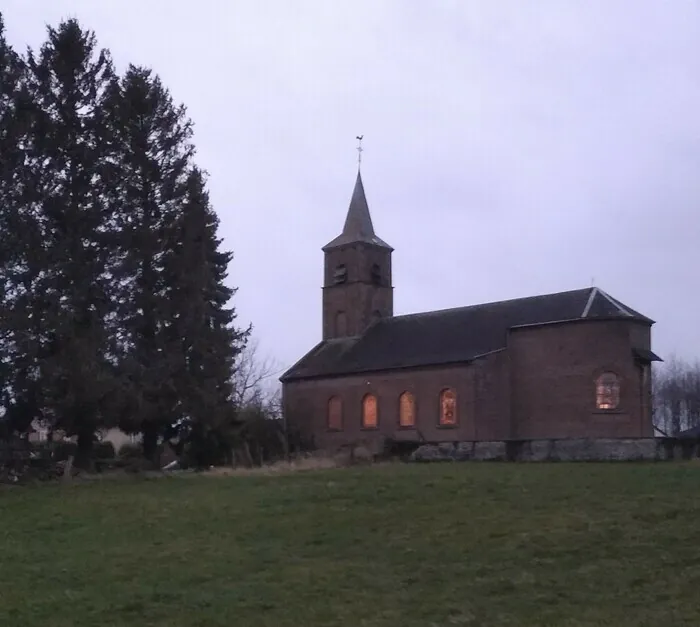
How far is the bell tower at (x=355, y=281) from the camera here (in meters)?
52.4

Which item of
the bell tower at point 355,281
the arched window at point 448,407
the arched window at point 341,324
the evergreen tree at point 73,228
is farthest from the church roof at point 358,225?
the evergreen tree at point 73,228

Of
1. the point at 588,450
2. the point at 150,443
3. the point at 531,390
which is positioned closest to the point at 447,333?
the point at 531,390

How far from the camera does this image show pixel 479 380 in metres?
42.3

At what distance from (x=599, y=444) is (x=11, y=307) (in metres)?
17.7

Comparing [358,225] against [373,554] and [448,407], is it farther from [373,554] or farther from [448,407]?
[373,554]

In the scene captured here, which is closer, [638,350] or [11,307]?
[11,307]

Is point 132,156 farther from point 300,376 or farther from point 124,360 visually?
point 300,376

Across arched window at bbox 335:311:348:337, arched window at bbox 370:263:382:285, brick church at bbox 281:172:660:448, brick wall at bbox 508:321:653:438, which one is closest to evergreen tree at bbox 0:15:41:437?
brick church at bbox 281:172:660:448

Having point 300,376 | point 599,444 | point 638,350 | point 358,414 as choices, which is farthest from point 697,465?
point 300,376

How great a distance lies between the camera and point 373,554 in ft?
46.0

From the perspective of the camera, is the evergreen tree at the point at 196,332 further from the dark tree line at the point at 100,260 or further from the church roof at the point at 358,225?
the church roof at the point at 358,225

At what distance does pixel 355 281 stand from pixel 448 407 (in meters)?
11.4

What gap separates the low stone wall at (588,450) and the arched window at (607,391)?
462 inches

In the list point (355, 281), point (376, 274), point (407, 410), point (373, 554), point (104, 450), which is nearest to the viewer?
point (373, 554)
